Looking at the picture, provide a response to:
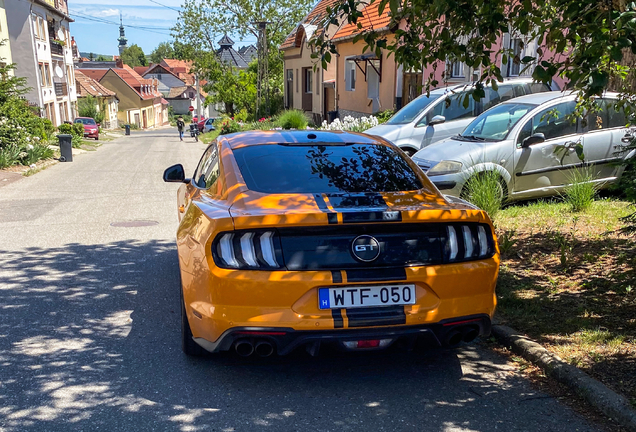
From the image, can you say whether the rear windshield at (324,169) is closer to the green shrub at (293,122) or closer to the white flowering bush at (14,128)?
the white flowering bush at (14,128)

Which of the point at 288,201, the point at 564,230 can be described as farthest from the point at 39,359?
the point at 564,230

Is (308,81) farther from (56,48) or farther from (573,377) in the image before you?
(573,377)

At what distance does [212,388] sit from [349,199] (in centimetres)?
154

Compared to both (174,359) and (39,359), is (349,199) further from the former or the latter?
(39,359)

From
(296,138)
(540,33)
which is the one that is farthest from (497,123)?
(296,138)

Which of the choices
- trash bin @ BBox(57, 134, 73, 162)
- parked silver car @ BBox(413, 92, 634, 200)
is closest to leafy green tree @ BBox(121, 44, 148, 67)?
trash bin @ BBox(57, 134, 73, 162)

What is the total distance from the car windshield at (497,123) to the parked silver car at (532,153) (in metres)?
0.02

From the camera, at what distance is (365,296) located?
3.47 m

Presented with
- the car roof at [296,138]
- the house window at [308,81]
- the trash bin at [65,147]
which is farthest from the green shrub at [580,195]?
the house window at [308,81]

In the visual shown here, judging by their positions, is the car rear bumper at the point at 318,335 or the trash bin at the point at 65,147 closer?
the car rear bumper at the point at 318,335

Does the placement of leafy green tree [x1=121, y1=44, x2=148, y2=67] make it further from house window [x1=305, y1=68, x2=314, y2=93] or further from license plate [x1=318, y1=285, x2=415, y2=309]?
license plate [x1=318, y1=285, x2=415, y2=309]

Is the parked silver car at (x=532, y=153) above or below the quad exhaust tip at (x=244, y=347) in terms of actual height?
above

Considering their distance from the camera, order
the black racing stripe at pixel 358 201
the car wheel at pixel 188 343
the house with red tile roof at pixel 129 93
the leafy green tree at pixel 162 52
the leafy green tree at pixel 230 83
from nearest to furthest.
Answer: the black racing stripe at pixel 358 201
the car wheel at pixel 188 343
the leafy green tree at pixel 230 83
the house with red tile roof at pixel 129 93
the leafy green tree at pixel 162 52

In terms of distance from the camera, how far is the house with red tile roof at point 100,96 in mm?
62628
